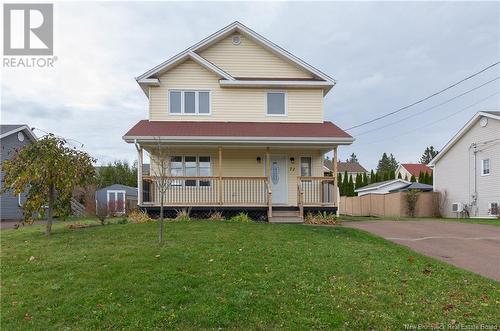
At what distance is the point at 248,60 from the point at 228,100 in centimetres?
232

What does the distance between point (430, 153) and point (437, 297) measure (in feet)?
254

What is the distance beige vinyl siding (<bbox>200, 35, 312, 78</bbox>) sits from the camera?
60.1 feet

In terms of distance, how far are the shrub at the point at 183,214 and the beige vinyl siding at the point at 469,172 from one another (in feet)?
58.1

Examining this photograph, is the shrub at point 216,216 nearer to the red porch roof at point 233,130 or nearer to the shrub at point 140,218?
the shrub at point 140,218

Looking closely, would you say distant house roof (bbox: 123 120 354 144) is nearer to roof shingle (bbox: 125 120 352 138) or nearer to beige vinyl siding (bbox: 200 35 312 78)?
roof shingle (bbox: 125 120 352 138)

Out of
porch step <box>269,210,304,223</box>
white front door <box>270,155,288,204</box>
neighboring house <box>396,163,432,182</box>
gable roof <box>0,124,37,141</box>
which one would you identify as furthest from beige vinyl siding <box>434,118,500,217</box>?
neighboring house <box>396,163,432,182</box>

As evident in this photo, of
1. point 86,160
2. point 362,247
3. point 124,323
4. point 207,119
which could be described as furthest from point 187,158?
point 124,323

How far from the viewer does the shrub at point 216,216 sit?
1475 cm

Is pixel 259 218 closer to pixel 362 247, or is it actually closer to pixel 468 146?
pixel 362 247

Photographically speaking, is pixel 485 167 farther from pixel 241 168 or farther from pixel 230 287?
pixel 230 287

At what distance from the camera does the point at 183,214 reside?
14.5 meters

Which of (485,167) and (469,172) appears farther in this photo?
(469,172)

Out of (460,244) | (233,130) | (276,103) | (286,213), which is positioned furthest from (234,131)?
(460,244)

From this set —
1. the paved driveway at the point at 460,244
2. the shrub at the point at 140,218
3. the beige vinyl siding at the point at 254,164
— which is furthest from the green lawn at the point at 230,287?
the beige vinyl siding at the point at 254,164
